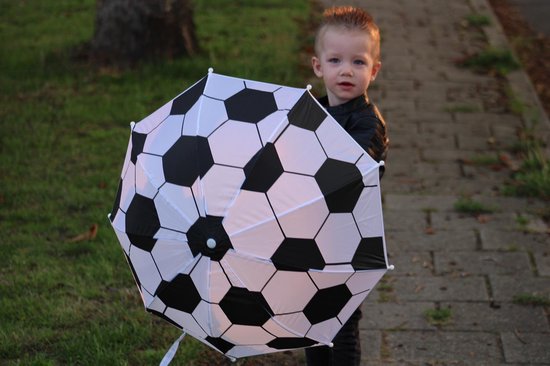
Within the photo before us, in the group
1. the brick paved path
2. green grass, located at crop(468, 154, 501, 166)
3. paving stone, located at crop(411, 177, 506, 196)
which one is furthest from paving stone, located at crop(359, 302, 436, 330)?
green grass, located at crop(468, 154, 501, 166)

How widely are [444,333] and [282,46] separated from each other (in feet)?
18.2

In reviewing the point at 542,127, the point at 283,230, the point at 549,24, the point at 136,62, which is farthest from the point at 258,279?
the point at 549,24

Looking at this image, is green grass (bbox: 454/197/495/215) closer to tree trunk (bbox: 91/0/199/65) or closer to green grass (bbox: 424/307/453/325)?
green grass (bbox: 424/307/453/325)

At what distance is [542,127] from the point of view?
7891 mm

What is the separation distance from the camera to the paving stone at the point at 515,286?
509cm

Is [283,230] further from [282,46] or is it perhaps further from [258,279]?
[282,46]

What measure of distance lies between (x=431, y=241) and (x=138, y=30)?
4183 mm

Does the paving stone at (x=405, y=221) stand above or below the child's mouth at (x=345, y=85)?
below

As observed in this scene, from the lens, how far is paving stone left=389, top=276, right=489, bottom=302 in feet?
16.8

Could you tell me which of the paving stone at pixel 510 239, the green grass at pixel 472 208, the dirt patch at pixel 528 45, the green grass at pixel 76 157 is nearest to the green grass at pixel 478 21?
the dirt patch at pixel 528 45

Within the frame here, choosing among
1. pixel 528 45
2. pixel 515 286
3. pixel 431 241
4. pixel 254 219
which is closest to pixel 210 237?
pixel 254 219

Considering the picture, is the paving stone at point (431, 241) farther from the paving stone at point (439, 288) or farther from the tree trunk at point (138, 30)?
the tree trunk at point (138, 30)

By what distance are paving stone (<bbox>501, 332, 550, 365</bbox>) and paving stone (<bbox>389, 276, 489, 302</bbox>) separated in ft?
1.49

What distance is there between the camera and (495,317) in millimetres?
4867
